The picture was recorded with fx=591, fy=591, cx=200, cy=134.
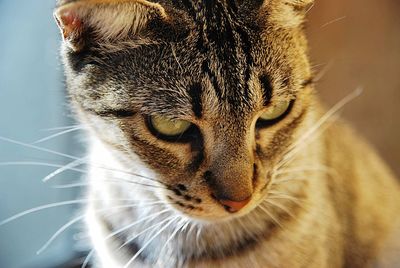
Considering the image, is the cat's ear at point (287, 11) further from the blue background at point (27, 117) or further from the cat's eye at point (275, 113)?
the blue background at point (27, 117)

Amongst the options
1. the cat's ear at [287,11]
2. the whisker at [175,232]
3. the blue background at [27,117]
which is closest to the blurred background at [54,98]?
the blue background at [27,117]

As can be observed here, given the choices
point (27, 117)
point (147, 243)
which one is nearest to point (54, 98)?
point (27, 117)

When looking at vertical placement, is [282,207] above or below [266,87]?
below

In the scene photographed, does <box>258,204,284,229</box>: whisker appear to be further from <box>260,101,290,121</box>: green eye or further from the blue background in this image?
the blue background

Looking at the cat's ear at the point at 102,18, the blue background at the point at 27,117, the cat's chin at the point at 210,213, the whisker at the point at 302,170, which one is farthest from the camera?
the blue background at the point at 27,117

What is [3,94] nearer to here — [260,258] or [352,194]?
[260,258]

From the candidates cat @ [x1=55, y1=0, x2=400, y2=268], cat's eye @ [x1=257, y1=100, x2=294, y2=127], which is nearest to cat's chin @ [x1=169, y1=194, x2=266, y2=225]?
cat @ [x1=55, y1=0, x2=400, y2=268]

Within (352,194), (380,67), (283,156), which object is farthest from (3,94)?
(380,67)

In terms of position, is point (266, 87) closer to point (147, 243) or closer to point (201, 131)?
point (201, 131)
